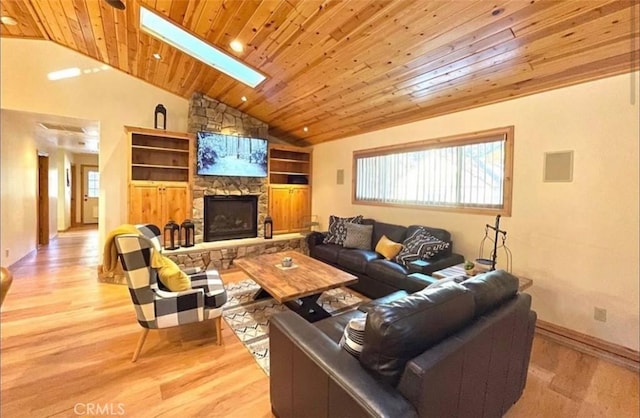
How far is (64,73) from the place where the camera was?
4.23 m

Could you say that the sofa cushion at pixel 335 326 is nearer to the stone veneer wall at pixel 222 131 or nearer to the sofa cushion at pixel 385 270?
the sofa cushion at pixel 385 270

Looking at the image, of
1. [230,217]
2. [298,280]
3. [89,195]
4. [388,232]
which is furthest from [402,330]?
[89,195]

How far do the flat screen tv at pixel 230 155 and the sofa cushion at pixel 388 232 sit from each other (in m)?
2.35

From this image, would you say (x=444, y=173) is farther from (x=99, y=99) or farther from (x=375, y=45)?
(x=99, y=99)

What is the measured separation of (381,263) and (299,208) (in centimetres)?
290

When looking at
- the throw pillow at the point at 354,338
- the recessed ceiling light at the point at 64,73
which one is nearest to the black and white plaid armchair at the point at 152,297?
the throw pillow at the point at 354,338

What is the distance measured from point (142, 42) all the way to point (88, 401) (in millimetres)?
3754

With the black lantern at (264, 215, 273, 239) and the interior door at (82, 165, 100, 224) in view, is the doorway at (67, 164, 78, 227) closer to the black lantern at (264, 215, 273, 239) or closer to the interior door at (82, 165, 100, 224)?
the interior door at (82, 165, 100, 224)

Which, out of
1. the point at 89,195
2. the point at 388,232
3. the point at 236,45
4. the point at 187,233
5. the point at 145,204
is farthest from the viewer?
the point at 89,195

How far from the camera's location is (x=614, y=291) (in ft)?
8.00

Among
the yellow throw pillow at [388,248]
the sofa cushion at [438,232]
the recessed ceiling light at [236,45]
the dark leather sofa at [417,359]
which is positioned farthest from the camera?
the yellow throw pillow at [388,248]

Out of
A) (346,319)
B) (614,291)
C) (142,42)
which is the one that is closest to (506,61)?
(614,291)

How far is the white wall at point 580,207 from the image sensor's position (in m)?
2.37

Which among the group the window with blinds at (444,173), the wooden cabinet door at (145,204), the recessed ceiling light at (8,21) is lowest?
the wooden cabinet door at (145,204)
